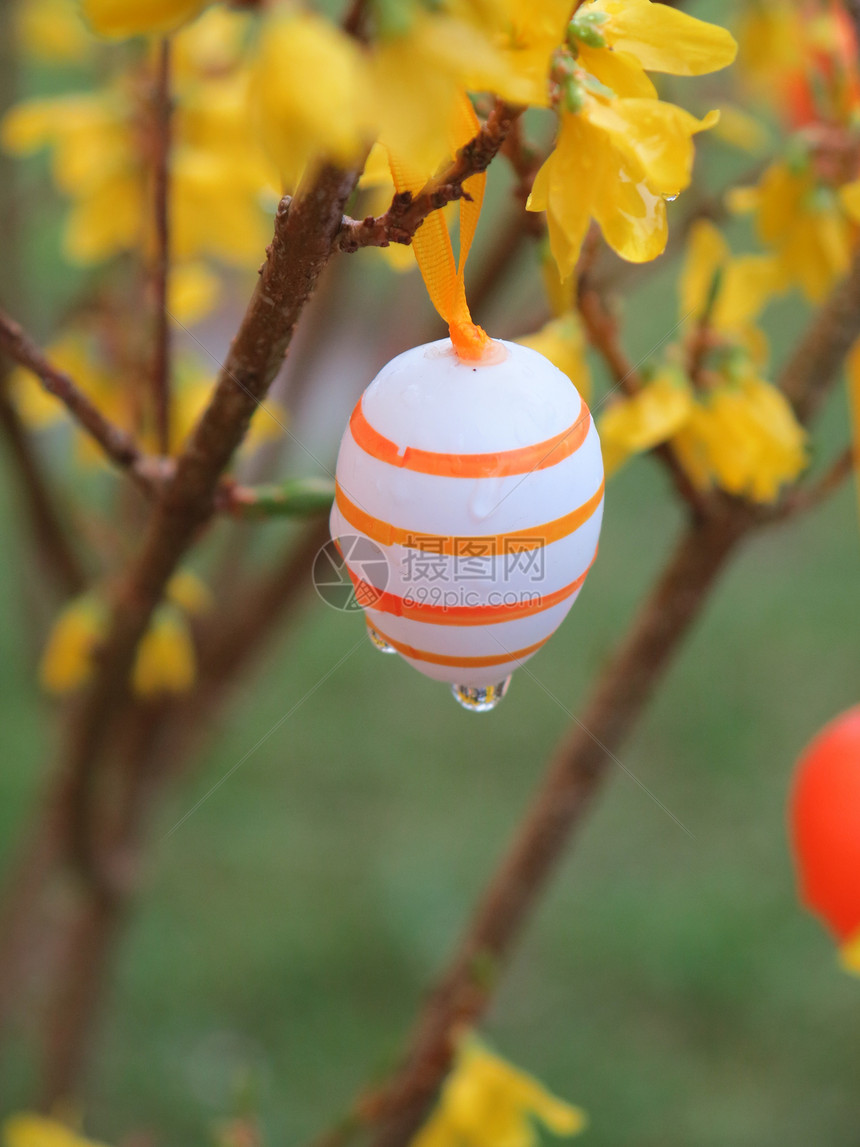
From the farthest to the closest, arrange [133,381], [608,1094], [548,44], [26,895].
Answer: [608,1094]
[26,895]
[133,381]
[548,44]

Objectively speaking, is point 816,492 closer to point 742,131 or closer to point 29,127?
point 742,131

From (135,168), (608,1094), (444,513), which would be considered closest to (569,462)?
(444,513)

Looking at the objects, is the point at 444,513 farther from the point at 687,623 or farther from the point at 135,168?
the point at 135,168

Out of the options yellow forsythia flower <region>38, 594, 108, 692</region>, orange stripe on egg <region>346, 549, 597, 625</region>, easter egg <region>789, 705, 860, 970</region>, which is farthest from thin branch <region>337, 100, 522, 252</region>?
yellow forsythia flower <region>38, 594, 108, 692</region>

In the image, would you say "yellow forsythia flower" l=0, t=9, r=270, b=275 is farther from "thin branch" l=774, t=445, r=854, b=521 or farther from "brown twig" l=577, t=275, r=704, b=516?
"thin branch" l=774, t=445, r=854, b=521

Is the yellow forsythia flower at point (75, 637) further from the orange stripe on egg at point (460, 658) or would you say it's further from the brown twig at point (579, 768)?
the orange stripe on egg at point (460, 658)

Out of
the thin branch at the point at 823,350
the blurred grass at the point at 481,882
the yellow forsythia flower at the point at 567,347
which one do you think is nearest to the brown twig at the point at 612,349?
the yellow forsythia flower at the point at 567,347
